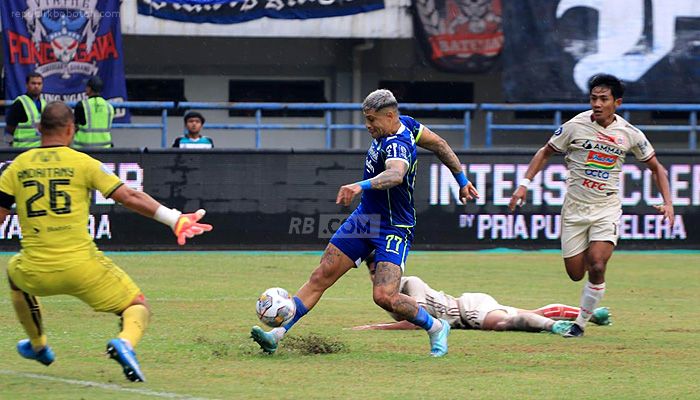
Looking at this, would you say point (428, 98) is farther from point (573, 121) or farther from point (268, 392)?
point (268, 392)

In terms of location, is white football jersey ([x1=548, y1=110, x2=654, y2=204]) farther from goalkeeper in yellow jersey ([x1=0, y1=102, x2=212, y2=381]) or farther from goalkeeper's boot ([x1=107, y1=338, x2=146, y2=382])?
goalkeeper's boot ([x1=107, y1=338, x2=146, y2=382])

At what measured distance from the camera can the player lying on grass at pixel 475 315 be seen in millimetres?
10922

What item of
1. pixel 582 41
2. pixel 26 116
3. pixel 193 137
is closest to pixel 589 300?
pixel 193 137

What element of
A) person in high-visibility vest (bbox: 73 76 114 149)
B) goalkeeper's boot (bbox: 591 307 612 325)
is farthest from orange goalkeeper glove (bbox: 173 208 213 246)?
person in high-visibility vest (bbox: 73 76 114 149)

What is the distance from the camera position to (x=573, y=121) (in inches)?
444

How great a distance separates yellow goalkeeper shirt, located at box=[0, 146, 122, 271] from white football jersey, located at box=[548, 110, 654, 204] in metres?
4.73

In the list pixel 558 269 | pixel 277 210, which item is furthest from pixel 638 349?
pixel 277 210

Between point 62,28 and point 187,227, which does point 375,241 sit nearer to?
point 187,227

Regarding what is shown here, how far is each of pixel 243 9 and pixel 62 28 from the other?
10.3 ft

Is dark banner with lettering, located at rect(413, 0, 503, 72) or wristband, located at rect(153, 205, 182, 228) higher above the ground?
dark banner with lettering, located at rect(413, 0, 503, 72)

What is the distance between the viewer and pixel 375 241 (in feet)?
31.1

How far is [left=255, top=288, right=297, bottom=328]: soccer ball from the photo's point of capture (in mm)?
9266

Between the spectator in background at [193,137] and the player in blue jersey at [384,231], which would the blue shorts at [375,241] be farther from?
the spectator in background at [193,137]

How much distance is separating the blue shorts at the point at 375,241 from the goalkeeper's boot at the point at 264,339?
2.78ft
